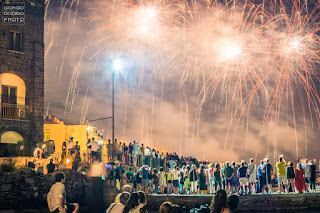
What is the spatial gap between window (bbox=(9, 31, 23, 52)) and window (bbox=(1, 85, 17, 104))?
2931mm

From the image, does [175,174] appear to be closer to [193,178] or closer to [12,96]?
[193,178]

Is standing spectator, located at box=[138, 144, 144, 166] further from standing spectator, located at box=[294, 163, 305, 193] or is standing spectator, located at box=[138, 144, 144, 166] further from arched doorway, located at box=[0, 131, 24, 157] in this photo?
standing spectator, located at box=[294, 163, 305, 193]

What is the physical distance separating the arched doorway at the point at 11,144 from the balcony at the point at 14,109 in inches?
46.9

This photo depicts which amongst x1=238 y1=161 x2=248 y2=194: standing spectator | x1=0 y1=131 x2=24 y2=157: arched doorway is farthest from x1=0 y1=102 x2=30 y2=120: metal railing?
x1=238 y1=161 x2=248 y2=194: standing spectator

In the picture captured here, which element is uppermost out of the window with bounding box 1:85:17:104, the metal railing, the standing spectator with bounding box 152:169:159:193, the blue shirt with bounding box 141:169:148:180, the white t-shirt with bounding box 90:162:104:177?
the window with bounding box 1:85:17:104

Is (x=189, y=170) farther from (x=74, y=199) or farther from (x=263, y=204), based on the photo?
(x=74, y=199)

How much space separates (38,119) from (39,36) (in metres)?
6.27

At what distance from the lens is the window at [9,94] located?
2552 centimetres

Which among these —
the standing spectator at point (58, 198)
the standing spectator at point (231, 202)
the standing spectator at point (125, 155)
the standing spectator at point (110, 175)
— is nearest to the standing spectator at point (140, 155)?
the standing spectator at point (125, 155)

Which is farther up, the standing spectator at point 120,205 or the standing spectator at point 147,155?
the standing spectator at point 147,155

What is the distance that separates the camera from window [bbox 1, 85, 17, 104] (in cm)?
2552

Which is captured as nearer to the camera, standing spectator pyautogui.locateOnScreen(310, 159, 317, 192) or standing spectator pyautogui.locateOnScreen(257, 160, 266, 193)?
standing spectator pyautogui.locateOnScreen(257, 160, 266, 193)

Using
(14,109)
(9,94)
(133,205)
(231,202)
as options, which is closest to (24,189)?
(14,109)

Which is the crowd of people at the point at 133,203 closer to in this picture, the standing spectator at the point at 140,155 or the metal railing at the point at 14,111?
the standing spectator at the point at 140,155
